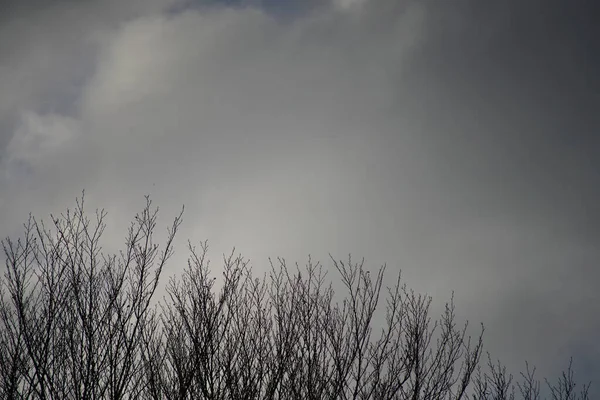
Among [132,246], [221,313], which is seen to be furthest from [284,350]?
[132,246]

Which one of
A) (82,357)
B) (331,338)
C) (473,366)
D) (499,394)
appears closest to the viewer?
(82,357)

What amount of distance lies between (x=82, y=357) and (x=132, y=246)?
1620mm

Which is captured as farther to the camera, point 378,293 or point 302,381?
point 378,293

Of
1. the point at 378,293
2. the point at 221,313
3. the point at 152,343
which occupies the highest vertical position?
the point at 378,293

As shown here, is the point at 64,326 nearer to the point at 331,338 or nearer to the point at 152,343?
the point at 152,343

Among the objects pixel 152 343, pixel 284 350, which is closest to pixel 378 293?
pixel 284 350

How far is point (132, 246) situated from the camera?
6.81 m

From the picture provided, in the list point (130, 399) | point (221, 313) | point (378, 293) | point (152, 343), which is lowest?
point (130, 399)

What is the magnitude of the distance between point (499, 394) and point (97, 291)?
30.4ft

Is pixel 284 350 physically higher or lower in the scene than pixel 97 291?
lower

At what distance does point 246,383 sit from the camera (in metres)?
6.76

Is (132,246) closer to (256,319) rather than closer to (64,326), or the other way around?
(64,326)

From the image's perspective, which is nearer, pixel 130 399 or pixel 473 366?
pixel 130 399

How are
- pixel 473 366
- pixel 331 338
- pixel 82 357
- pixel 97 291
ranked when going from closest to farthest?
pixel 82 357 < pixel 97 291 < pixel 331 338 < pixel 473 366
